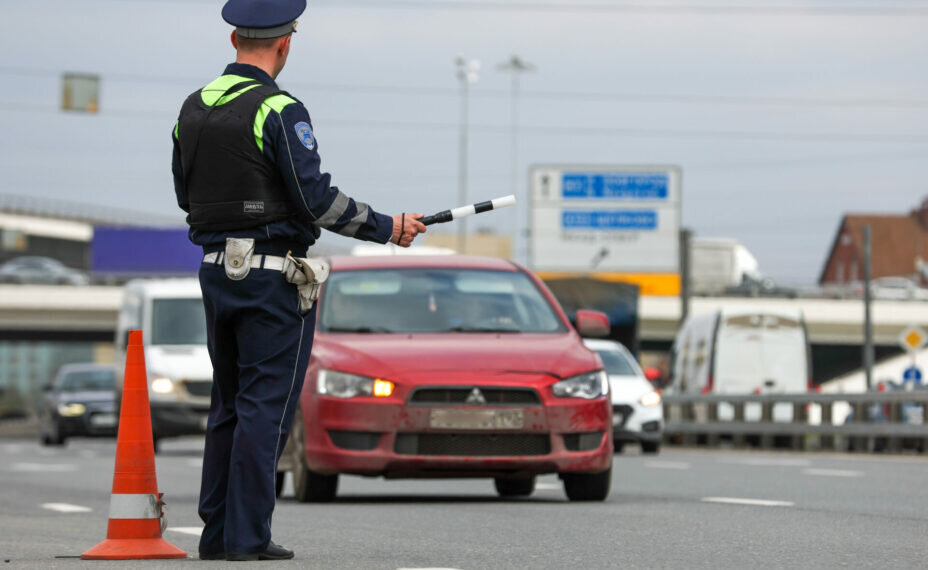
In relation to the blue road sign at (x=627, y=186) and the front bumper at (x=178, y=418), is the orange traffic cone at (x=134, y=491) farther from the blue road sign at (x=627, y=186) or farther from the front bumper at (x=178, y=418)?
the blue road sign at (x=627, y=186)

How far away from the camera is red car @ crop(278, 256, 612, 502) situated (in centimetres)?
1131

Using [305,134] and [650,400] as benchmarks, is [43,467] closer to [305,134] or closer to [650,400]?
[650,400]

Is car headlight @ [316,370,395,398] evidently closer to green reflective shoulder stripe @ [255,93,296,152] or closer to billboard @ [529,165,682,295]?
green reflective shoulder stripe @ [255,93,296,152]

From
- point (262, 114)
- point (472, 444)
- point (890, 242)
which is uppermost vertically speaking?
point (890, 242)

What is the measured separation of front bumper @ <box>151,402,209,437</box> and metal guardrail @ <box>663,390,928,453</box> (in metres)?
8.49

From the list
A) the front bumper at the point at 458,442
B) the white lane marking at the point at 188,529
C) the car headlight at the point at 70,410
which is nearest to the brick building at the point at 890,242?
the car headlight at the point at 70,410

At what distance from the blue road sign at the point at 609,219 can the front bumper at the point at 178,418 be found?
30692mm

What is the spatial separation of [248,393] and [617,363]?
2075cm

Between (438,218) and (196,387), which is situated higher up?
(438,218)

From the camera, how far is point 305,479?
1209 cm

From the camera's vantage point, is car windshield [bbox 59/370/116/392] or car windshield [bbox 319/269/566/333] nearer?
car windshield [bbox 319/269/566/333]

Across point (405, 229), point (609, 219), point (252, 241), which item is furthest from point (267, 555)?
point (609, 219)

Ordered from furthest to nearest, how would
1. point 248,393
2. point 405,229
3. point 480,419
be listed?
1. point 480,419
2. point 405,229
3. point 248,393

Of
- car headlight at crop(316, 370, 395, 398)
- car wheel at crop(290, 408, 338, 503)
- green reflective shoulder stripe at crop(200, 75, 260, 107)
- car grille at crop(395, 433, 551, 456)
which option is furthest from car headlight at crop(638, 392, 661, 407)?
green reflective shoulder stripe at crop(200, 75, 260, 107)
